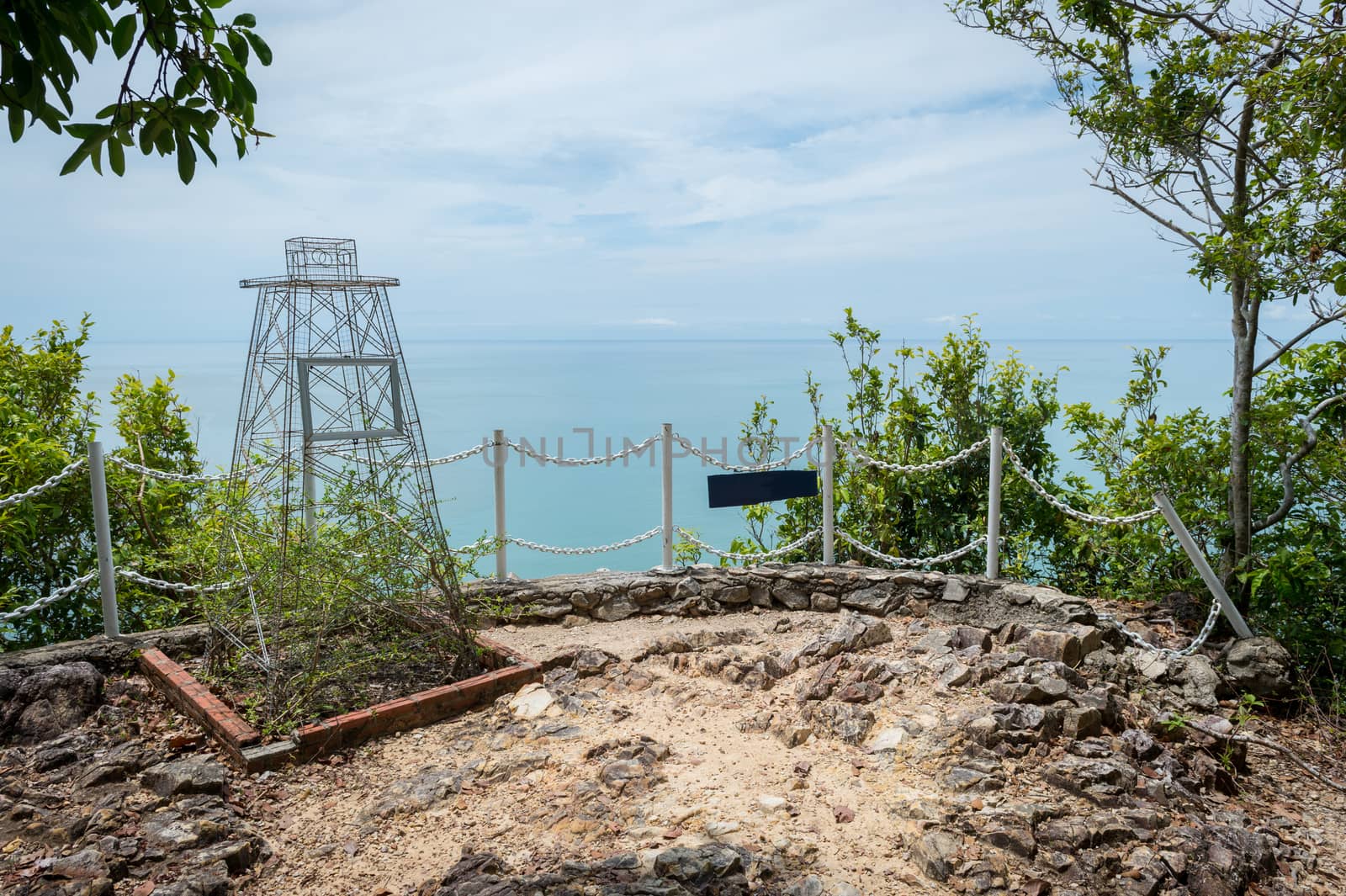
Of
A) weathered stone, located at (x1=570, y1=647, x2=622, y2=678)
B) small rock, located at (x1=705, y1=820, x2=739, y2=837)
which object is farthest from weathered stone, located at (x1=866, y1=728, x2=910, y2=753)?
weathered stone, located at (x1=570, y1=647, x2=622, y2=678)

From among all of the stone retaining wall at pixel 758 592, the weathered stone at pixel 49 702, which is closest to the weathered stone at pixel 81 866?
the weathered stone at pixel 49 702

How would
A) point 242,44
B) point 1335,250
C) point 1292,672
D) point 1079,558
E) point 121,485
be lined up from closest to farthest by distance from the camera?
point 242,44, point 1335,250, point 1292,672, point 121,485, point 1079,558

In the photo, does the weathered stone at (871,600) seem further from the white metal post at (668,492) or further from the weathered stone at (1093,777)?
the weathered stone at (1093,777)

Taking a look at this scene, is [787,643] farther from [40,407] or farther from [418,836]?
[40,407]

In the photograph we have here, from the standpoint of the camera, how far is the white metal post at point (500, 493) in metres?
6.96

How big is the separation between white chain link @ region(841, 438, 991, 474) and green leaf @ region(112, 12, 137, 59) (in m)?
5.89

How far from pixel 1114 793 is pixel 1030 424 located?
4.70 m

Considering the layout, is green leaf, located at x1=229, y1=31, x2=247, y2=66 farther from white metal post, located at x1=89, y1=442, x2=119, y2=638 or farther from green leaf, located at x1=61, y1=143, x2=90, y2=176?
white metal post, located at x1=89, y1=442, x2=119, y2=638

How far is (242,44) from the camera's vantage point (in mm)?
2805

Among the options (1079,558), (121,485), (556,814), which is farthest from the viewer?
(1079,558)

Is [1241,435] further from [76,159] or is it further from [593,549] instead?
[76,159]

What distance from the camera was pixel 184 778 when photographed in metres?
4.18

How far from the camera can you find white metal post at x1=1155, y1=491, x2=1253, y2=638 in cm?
611

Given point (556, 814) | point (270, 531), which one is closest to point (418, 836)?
point (556, 814)
